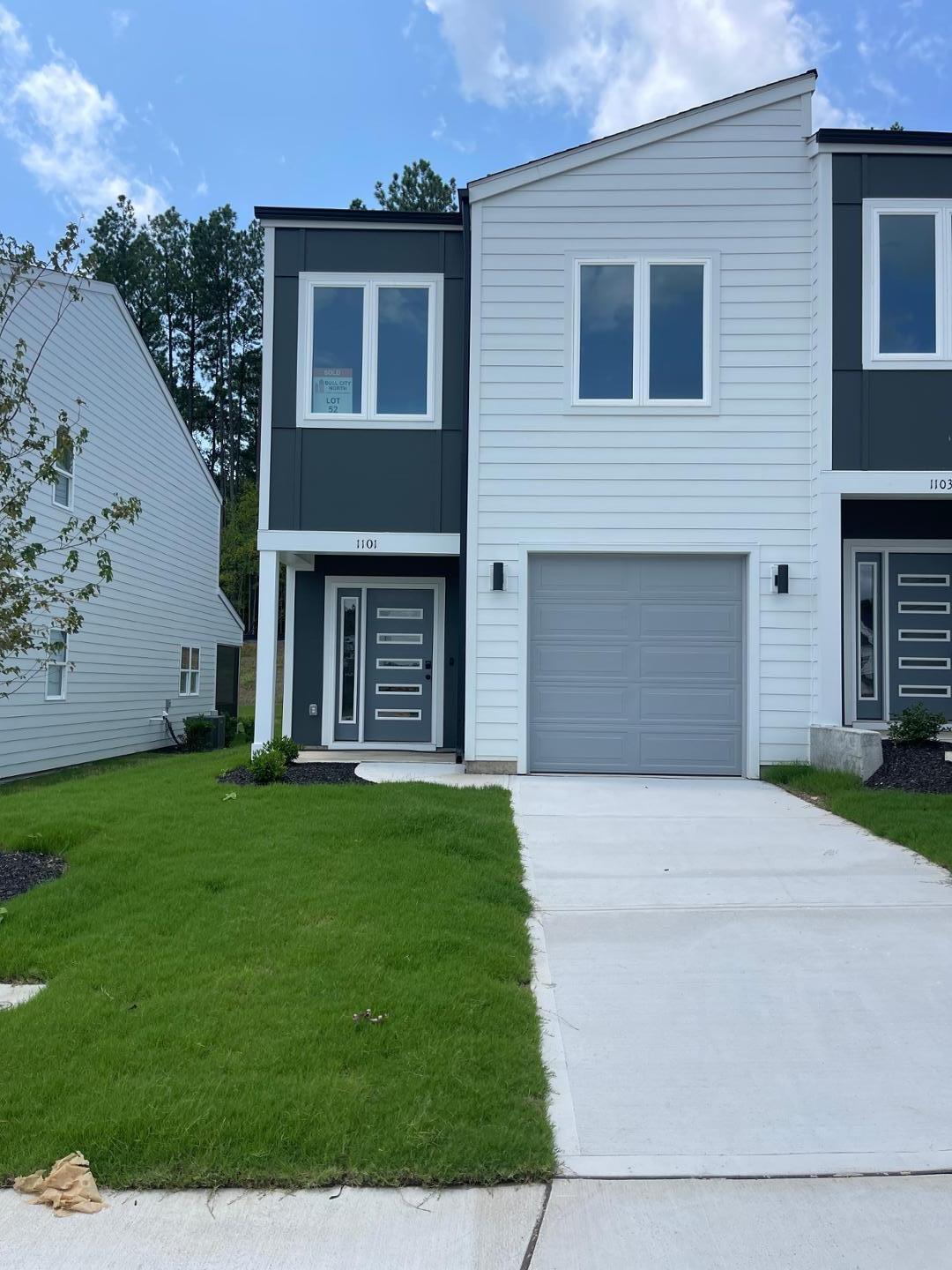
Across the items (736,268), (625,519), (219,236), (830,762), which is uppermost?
(219,236)

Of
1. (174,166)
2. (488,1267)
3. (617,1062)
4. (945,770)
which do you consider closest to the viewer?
(488,1267)

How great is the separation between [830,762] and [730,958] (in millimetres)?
5091

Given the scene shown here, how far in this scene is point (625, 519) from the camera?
401 inches

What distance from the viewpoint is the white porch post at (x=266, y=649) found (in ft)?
35.2

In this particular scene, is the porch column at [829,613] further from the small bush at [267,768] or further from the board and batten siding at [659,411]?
the small bush at [267,768]

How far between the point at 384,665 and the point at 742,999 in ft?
27.1

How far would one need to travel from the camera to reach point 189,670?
2183 cm

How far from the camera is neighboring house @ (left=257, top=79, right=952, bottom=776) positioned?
1002 cm

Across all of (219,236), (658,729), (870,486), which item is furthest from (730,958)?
(219,236)

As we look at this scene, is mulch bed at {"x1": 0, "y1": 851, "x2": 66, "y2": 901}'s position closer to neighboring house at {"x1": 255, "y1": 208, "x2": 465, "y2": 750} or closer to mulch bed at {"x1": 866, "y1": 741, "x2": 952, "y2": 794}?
neighboring house at {"x1": 255, "y1": 208, "x2": 465, "y2": 750}

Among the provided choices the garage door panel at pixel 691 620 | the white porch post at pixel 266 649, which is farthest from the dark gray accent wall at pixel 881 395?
the white porch post at pixel 266 649

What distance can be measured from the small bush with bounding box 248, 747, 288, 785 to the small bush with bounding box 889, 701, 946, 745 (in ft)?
19.4

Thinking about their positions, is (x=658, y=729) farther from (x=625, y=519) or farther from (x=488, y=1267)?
(x=488, y=1267)

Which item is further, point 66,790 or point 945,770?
point 66,790
